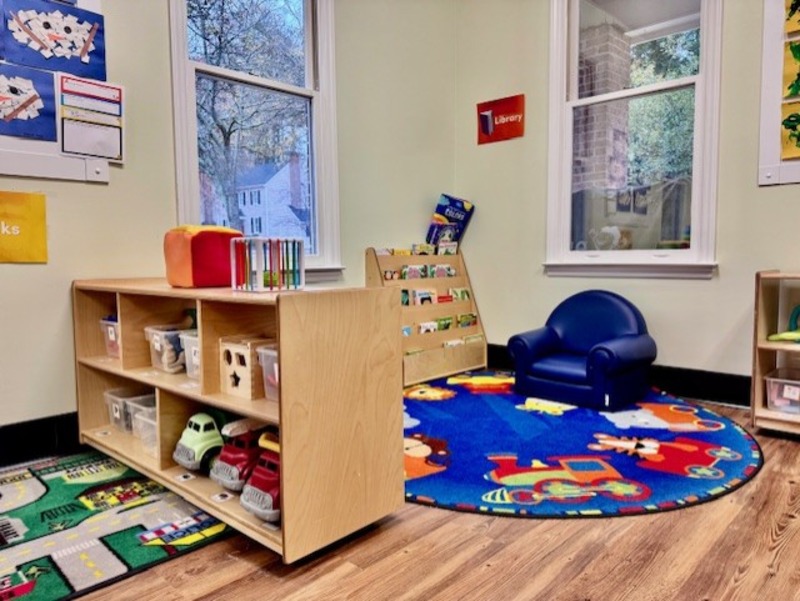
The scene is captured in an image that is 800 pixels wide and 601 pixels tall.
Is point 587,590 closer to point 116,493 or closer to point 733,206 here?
point 116,493

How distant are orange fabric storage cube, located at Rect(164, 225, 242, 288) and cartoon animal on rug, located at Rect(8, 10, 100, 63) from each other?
1.12 m

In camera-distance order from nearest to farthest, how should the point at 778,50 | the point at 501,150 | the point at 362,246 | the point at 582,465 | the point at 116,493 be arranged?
the point at 116,493 < the point at 582,465 < the point at 778,50 < the point at 362,246 < the point at 501,150

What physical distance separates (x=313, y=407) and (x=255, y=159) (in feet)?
7.27

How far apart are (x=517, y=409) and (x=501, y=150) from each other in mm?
2061

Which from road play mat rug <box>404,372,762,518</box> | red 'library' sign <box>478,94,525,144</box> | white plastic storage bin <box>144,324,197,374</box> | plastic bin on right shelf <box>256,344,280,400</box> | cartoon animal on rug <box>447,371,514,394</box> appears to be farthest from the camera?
red 'library' sign <box>478,94,525,144</box>

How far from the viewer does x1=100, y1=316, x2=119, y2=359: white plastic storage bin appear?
2.50 m

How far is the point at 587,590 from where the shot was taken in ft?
4.76

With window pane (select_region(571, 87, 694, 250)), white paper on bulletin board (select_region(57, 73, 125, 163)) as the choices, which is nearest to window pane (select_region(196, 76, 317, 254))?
white paper on bulletin board (select_region(57, 73, 125, 163))

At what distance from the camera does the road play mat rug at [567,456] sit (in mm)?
1966

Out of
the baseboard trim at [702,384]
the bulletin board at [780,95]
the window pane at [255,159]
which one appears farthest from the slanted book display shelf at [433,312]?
the bulletin board at [780,95]

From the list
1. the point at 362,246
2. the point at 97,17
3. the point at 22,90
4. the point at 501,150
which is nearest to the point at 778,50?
the point at 501,150

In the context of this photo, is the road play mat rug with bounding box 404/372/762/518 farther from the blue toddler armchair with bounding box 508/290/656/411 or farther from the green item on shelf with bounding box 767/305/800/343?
the green item on shelf with bounding box 767/305/800/343

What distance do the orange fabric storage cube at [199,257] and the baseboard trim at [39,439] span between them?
104 cm

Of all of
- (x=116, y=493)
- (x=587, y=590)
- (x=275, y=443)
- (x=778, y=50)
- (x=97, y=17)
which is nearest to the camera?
(x=587, y=590)
